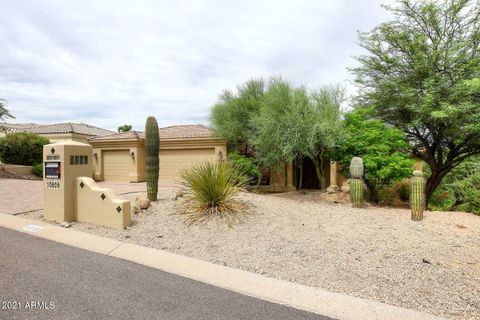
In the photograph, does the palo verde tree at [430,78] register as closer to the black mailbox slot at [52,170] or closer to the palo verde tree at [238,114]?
the palo verde tree at [238,114]

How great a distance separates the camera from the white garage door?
20594 millimetres

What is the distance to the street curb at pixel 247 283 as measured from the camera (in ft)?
12.8

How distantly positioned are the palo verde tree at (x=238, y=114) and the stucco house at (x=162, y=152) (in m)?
1.38

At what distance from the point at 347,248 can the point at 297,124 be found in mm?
6995

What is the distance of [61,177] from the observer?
313 inches

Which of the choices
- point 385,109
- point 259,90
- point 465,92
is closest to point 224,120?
point 259,90

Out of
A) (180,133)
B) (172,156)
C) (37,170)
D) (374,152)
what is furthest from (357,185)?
(37,170)

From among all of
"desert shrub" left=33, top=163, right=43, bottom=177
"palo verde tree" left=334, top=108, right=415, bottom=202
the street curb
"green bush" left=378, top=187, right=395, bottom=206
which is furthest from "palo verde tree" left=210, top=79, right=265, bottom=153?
"desert shrub" left=33, top=163, right=43, bottom=177

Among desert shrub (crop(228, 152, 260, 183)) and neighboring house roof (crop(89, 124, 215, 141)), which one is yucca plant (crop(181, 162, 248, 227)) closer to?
desert shrub (crop(228, 152, 260, 183))

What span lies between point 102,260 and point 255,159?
1025 centimetres

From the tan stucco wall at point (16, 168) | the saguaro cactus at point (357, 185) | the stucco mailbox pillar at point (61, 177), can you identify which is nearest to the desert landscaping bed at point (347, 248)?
the stucco mailbox pillar at point (61, 177)

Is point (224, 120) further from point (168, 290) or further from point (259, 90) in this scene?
point (168, 290)

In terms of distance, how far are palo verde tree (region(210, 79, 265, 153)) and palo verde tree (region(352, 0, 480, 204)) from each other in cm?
532

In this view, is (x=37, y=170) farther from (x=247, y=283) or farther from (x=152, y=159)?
(x=247, y=283)
